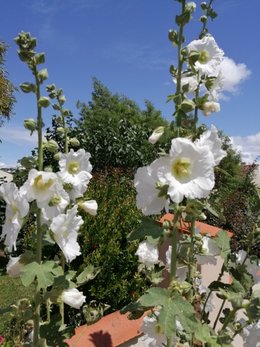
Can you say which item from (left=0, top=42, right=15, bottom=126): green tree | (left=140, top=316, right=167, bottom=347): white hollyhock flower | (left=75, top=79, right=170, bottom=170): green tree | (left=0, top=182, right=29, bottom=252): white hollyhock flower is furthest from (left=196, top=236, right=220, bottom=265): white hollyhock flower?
(left=0, top=42, right=15, bottom=126): green tree

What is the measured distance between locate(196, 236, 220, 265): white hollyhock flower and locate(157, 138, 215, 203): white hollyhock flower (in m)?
0.49

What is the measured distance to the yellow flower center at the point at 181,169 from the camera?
128 centimetres

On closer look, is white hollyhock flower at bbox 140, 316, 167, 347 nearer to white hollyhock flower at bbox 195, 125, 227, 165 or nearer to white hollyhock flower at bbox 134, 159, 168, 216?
white hollyhock flower at bbox 134, 159, 168, 216

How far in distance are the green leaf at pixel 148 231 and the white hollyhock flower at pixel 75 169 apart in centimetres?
39

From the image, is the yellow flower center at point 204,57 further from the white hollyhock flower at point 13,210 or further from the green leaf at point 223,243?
the white hollyhock flower at point 13,210

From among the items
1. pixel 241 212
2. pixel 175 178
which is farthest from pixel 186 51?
pixel 241 212

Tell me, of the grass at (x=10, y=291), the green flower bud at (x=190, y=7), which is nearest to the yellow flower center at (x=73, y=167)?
the green flower bud at (x=190, y=7)

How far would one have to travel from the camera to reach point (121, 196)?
15.2ft

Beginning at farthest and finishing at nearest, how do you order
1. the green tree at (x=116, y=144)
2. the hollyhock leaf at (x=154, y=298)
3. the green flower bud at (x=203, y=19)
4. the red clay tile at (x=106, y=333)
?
the green tree at (x=116, y=144)
the red clay tile at (x=106, y=333)
the green flower bud at (x=203, y=19)
the hollyhock leaf at (x=154, y=298)

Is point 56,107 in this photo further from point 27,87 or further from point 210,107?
point 210,107

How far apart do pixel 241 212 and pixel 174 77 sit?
6703 millimetres

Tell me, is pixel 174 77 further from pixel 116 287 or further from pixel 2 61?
pixel 2 61

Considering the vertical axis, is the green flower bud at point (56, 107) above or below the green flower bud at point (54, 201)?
above

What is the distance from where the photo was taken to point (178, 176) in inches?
50.4
